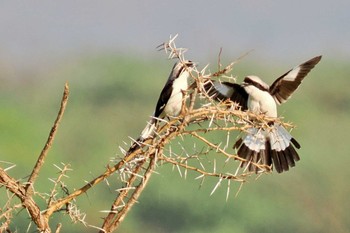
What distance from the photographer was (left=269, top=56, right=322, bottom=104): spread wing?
405 centimetres

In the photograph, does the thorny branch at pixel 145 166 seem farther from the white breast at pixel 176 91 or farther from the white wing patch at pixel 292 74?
the white wing patch at pixel 292 74

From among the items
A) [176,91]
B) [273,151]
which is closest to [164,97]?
[176,91]

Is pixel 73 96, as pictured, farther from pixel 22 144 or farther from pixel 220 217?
pixel 220 217

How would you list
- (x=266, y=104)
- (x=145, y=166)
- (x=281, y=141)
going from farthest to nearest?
(x=281, y=141) → (x=266, y=104) → (x=145, y=166)

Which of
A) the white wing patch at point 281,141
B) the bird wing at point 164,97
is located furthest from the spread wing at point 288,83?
the bird wing at point 164,97

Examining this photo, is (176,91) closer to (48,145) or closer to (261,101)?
(261,101)

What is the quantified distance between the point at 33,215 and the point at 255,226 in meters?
4.72

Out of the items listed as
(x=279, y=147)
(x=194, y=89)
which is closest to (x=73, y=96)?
(x=279, y=147)

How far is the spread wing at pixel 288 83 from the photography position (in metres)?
4.05

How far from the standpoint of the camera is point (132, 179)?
2.34 meters

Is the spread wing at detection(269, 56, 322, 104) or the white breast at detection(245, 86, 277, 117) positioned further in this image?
the spread wing at detection(269, 56, 322, 104)

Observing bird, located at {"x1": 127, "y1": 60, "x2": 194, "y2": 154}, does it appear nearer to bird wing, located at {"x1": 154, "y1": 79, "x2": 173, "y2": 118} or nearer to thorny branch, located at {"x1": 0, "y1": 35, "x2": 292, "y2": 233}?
bird wing, located at {"x1": 154, "y1": 79, "x2": 173, "y2": 118}

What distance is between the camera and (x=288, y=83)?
4.07 meters

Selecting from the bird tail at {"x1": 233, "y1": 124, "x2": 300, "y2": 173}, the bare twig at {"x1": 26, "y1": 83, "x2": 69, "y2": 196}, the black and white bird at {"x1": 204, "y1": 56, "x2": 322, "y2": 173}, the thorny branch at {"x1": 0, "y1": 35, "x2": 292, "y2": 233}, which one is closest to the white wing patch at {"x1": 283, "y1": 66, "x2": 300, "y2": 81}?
the black and white bird at {"x1": 204, "y1": 56, "x2": 322, "y2": 173}
